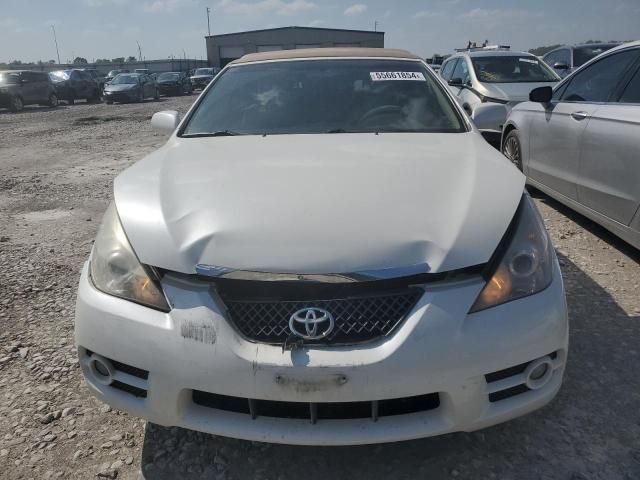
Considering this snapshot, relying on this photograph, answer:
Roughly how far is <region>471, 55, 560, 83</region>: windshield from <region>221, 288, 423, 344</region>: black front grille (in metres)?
7.16

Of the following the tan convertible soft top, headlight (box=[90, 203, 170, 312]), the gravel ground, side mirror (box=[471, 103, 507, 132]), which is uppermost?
the tan convertible soft top

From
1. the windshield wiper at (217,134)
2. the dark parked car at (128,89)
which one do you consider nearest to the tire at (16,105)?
the dark parked car at (128,89)

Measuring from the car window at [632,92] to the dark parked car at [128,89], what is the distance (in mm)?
23552

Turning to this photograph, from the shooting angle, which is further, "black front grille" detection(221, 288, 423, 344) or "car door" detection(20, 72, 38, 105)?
"car door" detection(20, 72, 38, 105)

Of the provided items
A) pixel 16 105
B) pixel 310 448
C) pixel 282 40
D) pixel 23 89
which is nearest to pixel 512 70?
pixel 310 448

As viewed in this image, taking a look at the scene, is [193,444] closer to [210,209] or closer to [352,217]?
[210,209]

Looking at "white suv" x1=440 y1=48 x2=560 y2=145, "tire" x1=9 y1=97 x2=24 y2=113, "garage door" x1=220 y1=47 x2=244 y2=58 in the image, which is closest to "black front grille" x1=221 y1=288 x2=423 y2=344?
"white suv" x1=440 y1=48 x2=560 y2=145

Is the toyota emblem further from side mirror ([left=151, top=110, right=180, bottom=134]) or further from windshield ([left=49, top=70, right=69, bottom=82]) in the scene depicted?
windshield ([left=49, top=70, right=69, bottom=82])

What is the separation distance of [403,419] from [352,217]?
2.22 ft

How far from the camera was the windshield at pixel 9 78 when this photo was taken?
65.3ft

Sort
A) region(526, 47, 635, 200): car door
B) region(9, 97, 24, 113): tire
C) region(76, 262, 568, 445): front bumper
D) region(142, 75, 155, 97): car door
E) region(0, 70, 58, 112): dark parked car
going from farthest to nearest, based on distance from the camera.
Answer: region(142, 75, 155, 97): car door → region(9, 97, 24, 113): tire → region(0, 70, 58, 112): dark parked car → region(526, 47, 635, 200): car door → region(76, 262, 568, 445): front bumper

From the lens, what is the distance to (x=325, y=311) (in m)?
1.59

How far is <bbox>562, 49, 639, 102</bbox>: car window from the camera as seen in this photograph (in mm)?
3727

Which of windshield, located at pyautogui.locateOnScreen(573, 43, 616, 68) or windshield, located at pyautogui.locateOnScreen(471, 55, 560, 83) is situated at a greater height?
windshield, located at pyautogui.locateOnScreen(573, 43, 616, 68)
